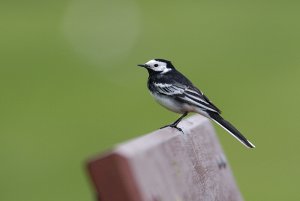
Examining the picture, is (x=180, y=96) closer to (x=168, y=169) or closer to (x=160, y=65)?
(x=160, y=65)

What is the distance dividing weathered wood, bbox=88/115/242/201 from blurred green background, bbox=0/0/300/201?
8.70 m

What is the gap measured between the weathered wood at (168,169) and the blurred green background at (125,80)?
28.6 feet

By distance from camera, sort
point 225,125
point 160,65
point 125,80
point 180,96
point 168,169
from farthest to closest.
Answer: point 125,80, point 160,65, point 180,96, point 225,125, point 168,169

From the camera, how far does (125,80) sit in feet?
73.9

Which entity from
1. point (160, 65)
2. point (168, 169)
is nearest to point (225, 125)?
point (160, 65)

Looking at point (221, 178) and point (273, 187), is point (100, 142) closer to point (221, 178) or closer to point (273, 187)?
point (273, 187)

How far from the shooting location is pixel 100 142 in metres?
17.1

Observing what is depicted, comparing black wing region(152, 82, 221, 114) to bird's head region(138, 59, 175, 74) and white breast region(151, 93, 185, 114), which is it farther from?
bird's head region(138, 59, 175, 74)

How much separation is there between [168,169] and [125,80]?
18588 mm

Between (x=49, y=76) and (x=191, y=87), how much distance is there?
15.6m

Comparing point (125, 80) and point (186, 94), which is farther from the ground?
Result: point (125, 80)

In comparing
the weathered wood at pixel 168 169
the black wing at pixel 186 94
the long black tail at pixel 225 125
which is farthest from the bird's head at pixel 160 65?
the weathered wood at pixel 168 169

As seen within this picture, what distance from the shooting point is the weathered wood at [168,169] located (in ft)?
10.9

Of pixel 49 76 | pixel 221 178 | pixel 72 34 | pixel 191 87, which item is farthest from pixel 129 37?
pixel 221 178
